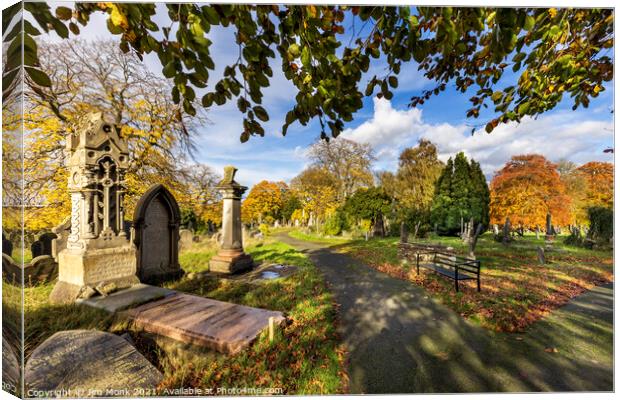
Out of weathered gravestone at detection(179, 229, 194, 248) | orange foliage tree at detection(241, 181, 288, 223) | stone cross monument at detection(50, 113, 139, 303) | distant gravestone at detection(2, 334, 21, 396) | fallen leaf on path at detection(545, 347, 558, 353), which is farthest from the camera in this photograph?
weathered gravestone at detection(179, 229, 194, 248)

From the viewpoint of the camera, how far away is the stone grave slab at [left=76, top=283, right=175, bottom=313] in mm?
2385

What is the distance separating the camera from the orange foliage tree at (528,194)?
11.7 ft

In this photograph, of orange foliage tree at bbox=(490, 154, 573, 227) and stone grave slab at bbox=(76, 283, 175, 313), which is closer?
stone grave slab at bbox=(76, 283, 175, 313)

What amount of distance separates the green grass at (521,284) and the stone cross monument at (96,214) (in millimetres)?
4659

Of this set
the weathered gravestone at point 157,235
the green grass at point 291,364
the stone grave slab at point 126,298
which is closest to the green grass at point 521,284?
the green grass at point 291,364

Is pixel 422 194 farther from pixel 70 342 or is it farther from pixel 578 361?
pixel 70 342

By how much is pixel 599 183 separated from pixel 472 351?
2449 mm

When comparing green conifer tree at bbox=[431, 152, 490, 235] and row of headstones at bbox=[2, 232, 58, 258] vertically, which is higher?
green conifer tree at bbox=[431, 152, 490, 235]

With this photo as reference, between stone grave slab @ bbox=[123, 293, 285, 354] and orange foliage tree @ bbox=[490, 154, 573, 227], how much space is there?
4.62 m

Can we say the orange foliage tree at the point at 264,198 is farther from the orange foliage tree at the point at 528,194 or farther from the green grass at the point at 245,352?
the orange foliage tree at the point at 528,194

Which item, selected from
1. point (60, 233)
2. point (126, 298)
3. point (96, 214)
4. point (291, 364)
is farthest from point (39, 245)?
point (291, 364)

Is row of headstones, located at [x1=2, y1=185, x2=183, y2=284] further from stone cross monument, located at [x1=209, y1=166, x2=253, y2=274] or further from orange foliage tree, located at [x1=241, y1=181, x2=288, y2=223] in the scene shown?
orange foliage tree, located at [x1=241, y1=181, x2=288, y2=223]

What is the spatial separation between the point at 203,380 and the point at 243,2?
9.01 ft

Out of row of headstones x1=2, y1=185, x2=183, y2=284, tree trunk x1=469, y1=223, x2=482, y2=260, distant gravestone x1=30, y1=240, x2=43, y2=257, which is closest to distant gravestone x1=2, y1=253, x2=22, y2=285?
distant gravestone x1=30, y1=240, x2=43, y2=257
